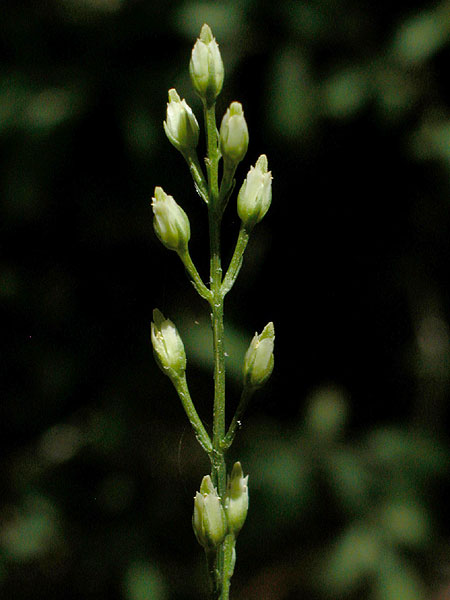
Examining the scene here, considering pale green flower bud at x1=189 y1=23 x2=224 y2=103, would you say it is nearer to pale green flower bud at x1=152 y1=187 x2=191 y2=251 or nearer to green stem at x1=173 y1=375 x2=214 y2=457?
pale green flower bud at x1=152 y1=187 x2=191 y2=251

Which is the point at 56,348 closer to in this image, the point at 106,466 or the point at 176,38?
the point at 106,466

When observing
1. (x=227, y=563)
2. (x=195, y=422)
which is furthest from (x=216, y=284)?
(x=227, y=563)

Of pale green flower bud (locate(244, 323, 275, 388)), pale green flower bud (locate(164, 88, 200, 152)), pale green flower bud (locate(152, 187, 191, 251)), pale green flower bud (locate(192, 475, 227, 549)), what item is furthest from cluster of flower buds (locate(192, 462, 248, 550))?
pale green flower bud (locate(164, 88, 200, 152))

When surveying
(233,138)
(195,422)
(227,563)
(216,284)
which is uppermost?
(233,138)

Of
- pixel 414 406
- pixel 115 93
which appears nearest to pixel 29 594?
pixel 414 406

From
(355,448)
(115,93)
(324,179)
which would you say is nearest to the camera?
(115,93)

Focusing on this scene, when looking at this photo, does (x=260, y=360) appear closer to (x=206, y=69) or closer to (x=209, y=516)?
(x=209, y=516)
